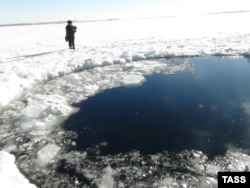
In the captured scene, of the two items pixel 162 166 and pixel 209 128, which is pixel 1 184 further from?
pixel 209 128

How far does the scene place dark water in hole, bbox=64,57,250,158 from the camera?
20.7ft

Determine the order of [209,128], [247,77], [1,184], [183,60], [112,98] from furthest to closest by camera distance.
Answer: [183,60], [247,77], [112,98], [209,128], [1,184]

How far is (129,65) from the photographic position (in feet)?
43.8

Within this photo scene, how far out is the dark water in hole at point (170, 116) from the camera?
6.30 meters

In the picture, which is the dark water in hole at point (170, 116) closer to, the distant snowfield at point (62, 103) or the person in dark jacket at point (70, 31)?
the distant snowfield at point (62, 103)

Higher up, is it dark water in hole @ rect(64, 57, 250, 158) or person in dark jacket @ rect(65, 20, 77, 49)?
person in dark jacket @ rect(65, 20, 77, 49)

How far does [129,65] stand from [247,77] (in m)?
5.02

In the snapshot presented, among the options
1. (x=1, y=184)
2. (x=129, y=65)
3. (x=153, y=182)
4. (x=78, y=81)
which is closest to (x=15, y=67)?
(x=78, y=81)

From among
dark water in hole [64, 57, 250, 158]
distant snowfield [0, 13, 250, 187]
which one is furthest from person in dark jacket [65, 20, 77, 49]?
dark water in hole [64, 57, 250, 158]

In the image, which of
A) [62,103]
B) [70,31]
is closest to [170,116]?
[62,103]

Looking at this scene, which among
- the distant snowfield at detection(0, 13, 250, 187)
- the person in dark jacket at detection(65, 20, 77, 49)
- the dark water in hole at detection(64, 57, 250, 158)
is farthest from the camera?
the person in dark jacket at detection(65, 20, 77, 49)

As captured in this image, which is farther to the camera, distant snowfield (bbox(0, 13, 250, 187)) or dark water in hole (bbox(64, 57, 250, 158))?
dark water in hole (bbox(64, 57, 250, 158))

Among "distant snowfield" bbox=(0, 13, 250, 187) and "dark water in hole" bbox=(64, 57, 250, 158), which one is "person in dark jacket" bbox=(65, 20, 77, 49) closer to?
"distant snowfield" bbox=(0, 13, 250, 187)

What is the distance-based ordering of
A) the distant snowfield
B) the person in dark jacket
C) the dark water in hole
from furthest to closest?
1. the person in dark jacket
2. the dark water in hole
3. the distant snowfield
